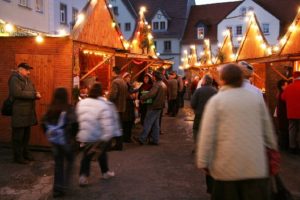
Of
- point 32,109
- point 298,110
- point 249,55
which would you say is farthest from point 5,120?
point 249,55

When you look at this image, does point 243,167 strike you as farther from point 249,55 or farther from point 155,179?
point 249,55

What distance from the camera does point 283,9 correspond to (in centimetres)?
4966

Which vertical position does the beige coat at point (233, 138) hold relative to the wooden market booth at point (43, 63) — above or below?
below

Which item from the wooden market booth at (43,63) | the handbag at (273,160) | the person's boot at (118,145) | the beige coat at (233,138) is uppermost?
the wooden market booth at (43,63)

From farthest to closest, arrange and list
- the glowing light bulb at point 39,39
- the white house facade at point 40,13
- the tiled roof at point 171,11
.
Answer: the tiled roof at point 171,11 → the white house facade at point 40,13 → the glowing light bulb at point 39,39

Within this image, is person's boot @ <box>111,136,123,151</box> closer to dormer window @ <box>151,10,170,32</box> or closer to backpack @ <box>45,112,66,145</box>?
backpack @ <box>45,112,66,145</box>

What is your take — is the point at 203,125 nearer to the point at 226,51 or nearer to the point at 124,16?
the point at 226,51

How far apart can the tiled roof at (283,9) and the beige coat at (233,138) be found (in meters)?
46.4

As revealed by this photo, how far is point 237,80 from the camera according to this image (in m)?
4.15

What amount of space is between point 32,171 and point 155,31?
48578mm

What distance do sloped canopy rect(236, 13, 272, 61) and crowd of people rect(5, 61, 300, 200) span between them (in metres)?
6.74

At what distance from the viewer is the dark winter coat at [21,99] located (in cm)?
830

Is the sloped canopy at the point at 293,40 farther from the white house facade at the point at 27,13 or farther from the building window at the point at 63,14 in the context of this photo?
the building window at the point at 63,14

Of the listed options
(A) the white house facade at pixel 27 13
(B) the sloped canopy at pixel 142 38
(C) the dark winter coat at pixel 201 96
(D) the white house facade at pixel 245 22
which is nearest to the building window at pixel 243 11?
(D) the white house facade at pixel 245 22
